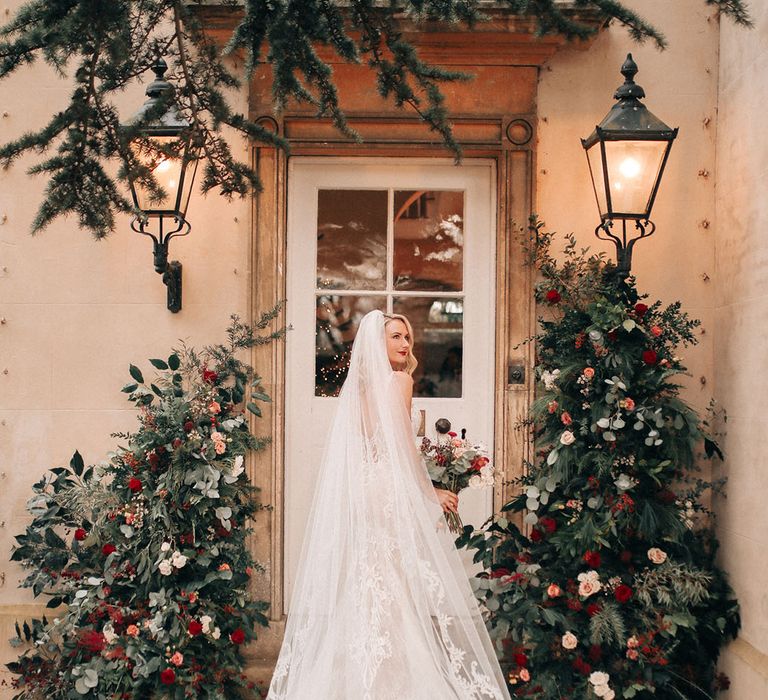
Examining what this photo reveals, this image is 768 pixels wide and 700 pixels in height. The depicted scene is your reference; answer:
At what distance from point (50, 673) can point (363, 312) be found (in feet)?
7.78

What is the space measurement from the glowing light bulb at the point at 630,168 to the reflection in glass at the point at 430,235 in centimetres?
102

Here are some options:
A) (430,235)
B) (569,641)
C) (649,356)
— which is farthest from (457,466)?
(430,235)

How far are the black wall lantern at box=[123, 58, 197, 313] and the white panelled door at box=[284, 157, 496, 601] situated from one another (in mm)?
658

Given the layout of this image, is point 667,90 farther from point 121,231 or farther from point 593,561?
point 121,231

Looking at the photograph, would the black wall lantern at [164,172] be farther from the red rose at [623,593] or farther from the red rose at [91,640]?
the red rose at [623,593]

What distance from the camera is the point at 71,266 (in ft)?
15.8

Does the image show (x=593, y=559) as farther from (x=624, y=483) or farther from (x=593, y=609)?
(x=624, y=483)

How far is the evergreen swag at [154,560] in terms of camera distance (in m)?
4.05

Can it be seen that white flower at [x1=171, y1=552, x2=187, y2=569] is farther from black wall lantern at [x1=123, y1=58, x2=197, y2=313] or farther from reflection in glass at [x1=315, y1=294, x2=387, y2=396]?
black wall lantern at [x1=123, y1=58, x2=197, y2=313]

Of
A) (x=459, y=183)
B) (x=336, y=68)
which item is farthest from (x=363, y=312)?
(x=336, y=68)

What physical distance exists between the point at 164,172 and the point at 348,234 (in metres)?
1.13

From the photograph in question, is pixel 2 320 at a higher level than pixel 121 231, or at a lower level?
lower

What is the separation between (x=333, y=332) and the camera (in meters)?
4.94

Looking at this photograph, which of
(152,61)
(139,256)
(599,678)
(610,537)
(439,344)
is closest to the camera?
(152,61)
